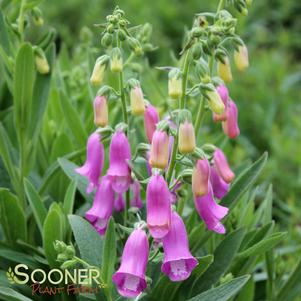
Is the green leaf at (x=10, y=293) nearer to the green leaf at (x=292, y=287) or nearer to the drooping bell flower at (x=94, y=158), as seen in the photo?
the drooping bell flower at (x=94, y=158)

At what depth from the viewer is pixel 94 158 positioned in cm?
212

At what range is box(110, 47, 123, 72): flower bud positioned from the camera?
6.21 feet

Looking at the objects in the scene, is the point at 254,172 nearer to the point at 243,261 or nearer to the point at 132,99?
the point at 243,261

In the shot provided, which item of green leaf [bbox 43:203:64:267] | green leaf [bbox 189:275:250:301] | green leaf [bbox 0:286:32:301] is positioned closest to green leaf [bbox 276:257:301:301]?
green leaf [bbox 189:275:250:301]

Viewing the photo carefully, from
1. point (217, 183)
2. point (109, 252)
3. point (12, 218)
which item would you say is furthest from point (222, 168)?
point (12, 218)

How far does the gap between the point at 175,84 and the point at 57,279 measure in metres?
0.78

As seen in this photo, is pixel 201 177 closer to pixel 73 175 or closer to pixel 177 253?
pixel 177 253

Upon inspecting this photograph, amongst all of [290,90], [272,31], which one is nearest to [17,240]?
[290,90]

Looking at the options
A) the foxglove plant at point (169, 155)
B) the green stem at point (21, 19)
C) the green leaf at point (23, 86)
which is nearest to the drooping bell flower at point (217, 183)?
the foxglove plant at point (169, 155)

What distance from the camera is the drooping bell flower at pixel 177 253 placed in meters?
1.83

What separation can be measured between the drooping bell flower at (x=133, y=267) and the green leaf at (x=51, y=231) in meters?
0.33

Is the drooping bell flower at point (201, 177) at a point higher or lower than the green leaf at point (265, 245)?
higher

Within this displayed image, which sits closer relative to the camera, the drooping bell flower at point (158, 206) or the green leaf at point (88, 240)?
the drooping bell flower at point (158, 206)

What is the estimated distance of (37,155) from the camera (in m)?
2.77
